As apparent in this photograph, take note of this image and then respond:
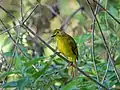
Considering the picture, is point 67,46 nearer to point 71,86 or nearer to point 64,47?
point 64,47

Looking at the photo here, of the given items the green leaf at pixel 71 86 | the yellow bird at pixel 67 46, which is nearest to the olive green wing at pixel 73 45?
the yellow bird at pixel 67 46

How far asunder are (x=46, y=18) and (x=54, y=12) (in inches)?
10.8

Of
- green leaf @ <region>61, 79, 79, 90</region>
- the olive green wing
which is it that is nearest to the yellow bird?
the olive green wing

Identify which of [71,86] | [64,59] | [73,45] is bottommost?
[71,86]

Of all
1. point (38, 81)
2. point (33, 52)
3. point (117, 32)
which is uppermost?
point (33, 52)

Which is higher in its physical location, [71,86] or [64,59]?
[64,59]

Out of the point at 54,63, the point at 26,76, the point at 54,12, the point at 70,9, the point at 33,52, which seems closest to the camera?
the point at 26,76

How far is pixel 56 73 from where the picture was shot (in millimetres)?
2195

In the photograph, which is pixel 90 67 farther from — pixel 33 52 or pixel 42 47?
pixel 42 47

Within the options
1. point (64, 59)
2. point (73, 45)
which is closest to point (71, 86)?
point (64, 59)

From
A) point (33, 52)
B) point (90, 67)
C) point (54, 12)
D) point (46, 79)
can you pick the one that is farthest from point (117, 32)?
point (54, 12)

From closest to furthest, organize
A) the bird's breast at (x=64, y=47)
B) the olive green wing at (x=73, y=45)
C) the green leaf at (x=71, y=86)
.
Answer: the green leaf at (x=71, y=86) < the olive green wing at (x=73, y=45) < the bird's breast at (x=64, y=47)

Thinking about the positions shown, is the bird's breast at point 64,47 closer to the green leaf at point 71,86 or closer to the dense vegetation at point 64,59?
the dense vegetation at point 64,59

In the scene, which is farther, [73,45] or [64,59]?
[73,45]
